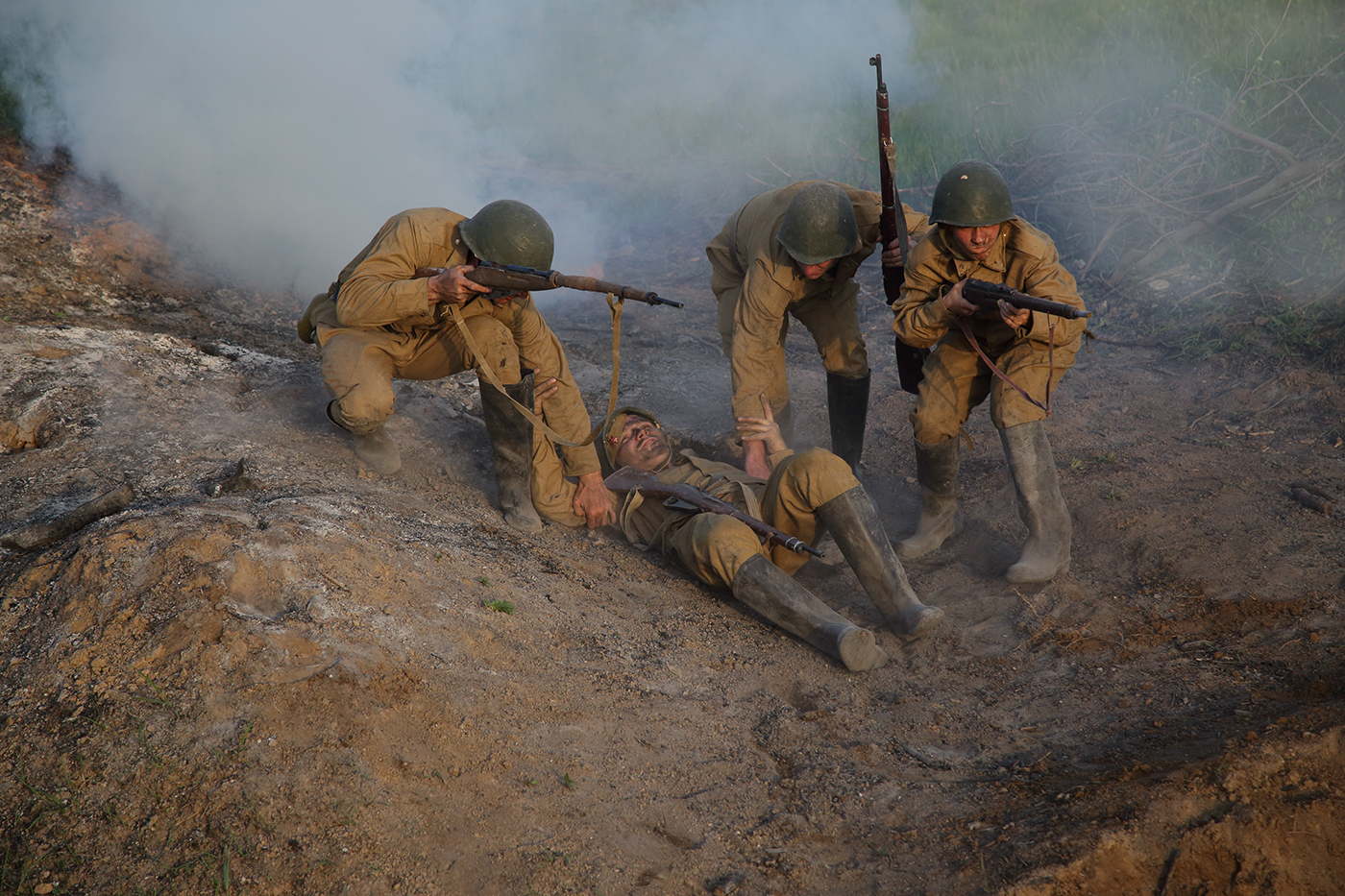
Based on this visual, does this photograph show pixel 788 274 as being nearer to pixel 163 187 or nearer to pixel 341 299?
pixel 341 299

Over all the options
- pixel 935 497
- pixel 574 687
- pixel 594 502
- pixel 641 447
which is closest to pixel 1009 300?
pixel 935 497

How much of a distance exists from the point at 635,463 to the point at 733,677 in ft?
6.05

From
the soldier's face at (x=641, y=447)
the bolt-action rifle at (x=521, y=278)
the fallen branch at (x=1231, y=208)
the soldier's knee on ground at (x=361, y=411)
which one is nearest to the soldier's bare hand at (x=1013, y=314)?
the bolt-action rifle at (x=521, y=278)

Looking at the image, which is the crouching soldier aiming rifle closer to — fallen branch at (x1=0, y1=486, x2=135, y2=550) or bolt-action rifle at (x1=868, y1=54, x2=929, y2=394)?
fallen branch at (x1=0, y1=486, x2=135, y2=550)

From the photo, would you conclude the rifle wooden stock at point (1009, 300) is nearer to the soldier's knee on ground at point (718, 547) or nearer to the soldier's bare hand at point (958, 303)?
the soldier's bare hand at point (958, 303)

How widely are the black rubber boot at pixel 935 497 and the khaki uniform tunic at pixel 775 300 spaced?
0.81 meters

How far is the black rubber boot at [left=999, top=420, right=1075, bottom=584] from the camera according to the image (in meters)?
4.36

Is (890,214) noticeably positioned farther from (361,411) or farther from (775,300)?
(361,411)

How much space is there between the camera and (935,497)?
500cm

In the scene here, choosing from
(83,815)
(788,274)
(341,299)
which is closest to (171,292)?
(341,299)

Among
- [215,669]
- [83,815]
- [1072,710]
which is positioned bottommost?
[83,815]

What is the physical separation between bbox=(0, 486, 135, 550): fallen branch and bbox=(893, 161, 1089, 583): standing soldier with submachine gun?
371cm

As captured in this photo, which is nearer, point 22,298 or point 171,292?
point 22,298

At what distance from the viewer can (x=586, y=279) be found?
455 centimetres
